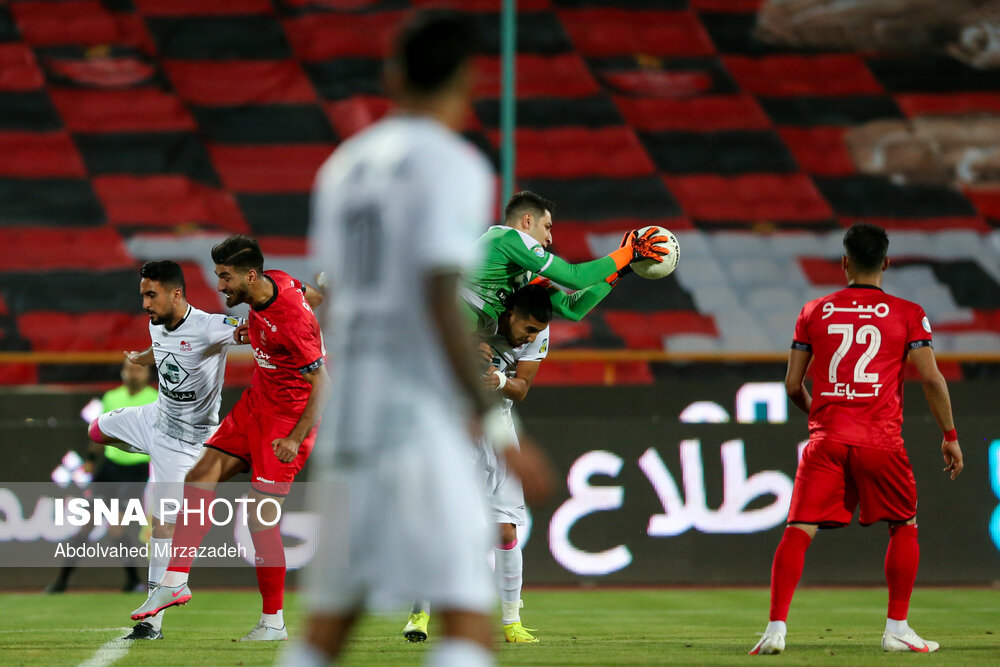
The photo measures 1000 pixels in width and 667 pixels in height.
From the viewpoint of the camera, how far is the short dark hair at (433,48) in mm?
2709

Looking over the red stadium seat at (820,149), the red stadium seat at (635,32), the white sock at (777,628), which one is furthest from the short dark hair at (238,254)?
the red stadium seat at (635,32)

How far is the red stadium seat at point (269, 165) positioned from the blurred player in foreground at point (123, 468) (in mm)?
7198

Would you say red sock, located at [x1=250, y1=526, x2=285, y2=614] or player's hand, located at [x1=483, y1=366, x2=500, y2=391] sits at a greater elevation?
player's hand, located at [x1=483, y1=366, x2=500, y2=391]

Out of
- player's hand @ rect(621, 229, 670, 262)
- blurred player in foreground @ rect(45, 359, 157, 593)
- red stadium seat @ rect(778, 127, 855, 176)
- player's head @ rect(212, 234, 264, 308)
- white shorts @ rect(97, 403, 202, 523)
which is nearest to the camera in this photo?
player's hand @ rect(621, 229, 670, 262)

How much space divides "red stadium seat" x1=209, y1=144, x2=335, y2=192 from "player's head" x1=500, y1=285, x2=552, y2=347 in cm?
1108

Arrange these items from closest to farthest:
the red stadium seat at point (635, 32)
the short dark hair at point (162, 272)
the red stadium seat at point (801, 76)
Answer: the short dark hair at point (162, 272) → the red stadium seat at point (801, 76) → the red stadium seat at point (635, 32)

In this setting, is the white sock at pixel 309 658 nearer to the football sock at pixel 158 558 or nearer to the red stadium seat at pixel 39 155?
the football sock at pixel 158 558

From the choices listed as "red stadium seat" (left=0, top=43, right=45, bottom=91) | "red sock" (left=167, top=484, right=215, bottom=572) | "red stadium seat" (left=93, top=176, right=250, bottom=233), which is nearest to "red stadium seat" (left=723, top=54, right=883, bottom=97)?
"red stadium seat" (left=93, top=176, right=250, bottom=233)

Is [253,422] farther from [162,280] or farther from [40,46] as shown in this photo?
[40,46]

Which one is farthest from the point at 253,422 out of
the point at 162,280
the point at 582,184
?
the point at 582,184

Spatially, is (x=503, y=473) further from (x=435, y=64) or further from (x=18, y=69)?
(x=18, y=69)

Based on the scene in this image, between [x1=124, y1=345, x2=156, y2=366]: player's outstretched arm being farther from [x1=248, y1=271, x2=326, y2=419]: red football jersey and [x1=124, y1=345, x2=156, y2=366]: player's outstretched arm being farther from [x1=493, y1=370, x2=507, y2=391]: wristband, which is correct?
[x1=493, y1=370, x2=507, y2=391]: wristband

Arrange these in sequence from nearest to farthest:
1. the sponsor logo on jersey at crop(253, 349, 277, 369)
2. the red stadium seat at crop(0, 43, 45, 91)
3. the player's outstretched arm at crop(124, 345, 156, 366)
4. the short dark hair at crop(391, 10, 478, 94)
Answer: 1. the short dark hair at crop(391, 10, 478, 94)
2. the sponsor logo on jersey at crop(253, 349, 277, 369)
3. the player's outstretched arm at crop(124, 345, 156, 366)
4. the red stadium seat at crop(0, 43, 45, 91)

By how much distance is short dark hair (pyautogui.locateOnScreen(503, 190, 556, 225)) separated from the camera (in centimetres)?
632
